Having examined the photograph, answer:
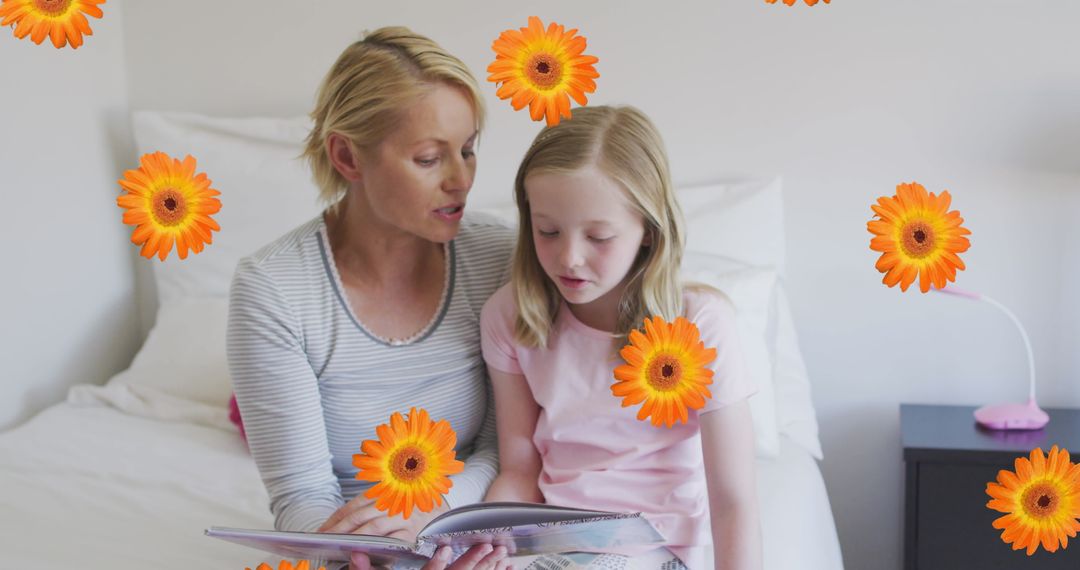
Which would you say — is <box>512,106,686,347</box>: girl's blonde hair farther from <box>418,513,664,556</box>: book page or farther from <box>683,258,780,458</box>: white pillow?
<box>683,258,780,458</box>: white pillow

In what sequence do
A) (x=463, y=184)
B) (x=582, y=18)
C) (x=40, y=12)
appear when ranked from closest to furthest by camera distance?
(x=40, y=12) < (x=463, y=184) < (x=582, y=18)

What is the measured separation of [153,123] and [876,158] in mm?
1741

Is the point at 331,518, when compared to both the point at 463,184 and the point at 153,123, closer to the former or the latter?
the point at 463,184

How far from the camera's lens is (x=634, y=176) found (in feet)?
4.36

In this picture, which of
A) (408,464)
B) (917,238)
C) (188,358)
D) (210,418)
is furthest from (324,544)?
(188,358)

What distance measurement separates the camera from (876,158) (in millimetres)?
2336

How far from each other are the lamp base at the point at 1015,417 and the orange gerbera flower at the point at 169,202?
173 centimetres

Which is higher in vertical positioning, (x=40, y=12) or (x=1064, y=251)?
(x=40, y=12)

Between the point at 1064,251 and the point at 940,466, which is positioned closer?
the point at 940,466

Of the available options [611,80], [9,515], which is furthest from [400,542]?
[611,80]

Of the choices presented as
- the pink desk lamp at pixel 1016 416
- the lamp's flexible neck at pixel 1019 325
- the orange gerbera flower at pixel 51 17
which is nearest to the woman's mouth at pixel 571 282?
the orange gerbera flower at pixel 51 17

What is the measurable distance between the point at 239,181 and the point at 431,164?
1.37 metres

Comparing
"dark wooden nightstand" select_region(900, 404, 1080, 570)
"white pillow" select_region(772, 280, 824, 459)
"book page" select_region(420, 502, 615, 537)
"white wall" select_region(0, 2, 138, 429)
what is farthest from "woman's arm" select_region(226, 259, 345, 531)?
"white wall" select_region(0, 2, 138, 429)

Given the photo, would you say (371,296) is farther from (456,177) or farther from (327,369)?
(456,177)
